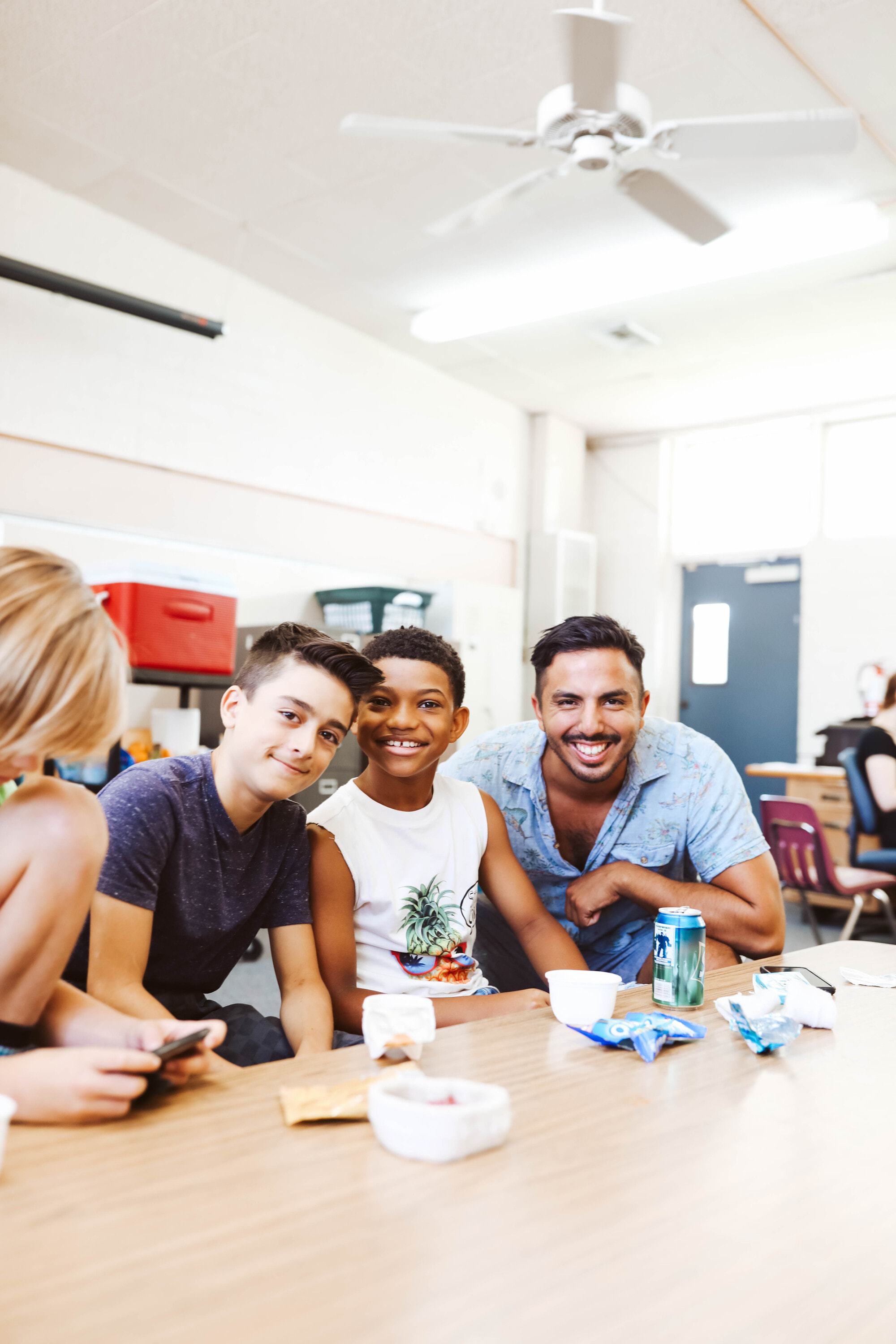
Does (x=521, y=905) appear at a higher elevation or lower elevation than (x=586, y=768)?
lower

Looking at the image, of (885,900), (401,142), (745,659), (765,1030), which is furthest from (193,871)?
(745,659)

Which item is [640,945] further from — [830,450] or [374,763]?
[830,450]

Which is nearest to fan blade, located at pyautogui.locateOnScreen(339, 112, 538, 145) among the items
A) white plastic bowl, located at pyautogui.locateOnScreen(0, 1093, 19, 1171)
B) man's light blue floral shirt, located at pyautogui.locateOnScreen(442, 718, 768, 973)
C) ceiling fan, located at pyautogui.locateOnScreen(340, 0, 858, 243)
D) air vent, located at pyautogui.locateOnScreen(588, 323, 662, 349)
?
ceiling fan, located at pyautogui.locateOnScreen(340, 0, 858, 243)

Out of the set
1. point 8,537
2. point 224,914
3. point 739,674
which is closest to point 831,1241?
point 224,914

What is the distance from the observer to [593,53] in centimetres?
241

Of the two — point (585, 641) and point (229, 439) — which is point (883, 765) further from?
point (229, 439)

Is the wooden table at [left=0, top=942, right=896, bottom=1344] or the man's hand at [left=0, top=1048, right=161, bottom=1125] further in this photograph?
the man's hand at [left=0, top=1048, right=161, bottom=1125]

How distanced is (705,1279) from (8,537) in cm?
410

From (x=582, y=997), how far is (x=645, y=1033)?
0.40ft

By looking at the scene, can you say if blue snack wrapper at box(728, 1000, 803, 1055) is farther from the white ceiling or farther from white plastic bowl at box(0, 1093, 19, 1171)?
the white ceiling

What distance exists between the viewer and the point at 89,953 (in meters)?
1.31

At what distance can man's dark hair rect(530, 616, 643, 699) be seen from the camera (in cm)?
202

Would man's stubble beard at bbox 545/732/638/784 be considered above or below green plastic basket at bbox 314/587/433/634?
below

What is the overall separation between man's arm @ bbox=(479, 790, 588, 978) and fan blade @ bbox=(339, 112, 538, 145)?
184cm
